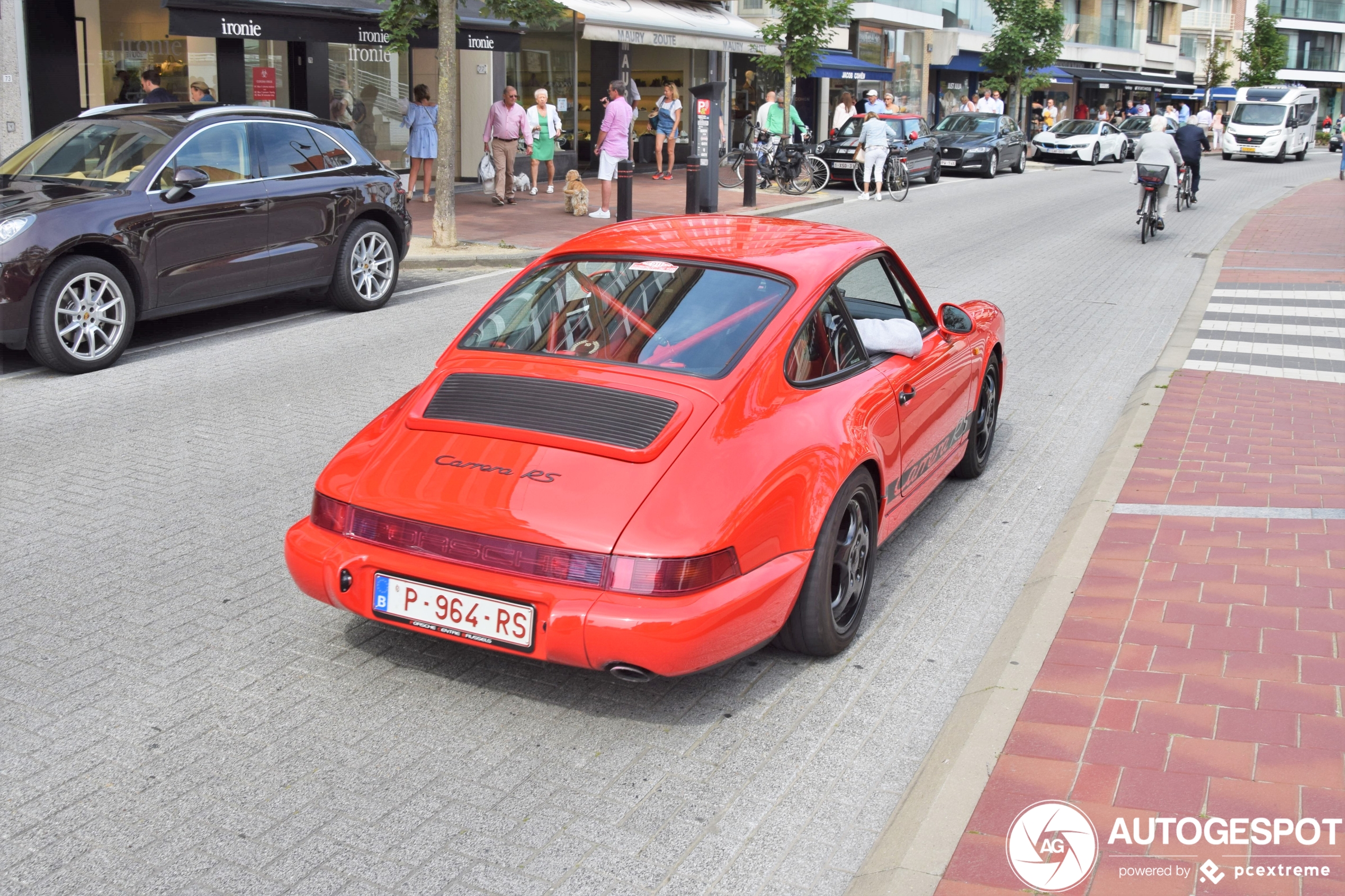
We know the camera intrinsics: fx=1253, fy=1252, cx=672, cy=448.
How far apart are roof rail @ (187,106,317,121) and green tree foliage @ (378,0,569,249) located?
3558mm

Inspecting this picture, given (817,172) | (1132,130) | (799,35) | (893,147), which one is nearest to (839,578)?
(817,172)

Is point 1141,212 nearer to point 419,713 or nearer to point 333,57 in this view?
point 333,57

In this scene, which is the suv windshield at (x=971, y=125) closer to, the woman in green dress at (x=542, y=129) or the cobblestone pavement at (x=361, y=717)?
the woman in green dress at (x=542, y=129)

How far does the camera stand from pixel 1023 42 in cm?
4256

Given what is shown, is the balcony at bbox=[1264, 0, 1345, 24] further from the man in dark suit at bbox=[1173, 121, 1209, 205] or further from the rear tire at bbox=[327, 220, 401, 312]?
the rear tire at bbox=[327, 220, 401, 312]

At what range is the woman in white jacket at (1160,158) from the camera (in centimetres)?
1756

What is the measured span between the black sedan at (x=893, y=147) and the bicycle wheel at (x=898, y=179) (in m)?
0.81

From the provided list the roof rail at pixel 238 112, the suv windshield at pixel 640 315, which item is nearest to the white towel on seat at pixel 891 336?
the suv windshield at pixel 640 315

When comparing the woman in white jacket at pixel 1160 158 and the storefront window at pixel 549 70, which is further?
the storefront window at pixel 549 70

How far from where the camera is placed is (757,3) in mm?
37500

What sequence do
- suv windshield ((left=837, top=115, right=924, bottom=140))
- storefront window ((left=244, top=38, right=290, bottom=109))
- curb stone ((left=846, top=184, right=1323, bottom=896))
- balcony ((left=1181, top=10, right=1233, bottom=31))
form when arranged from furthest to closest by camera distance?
balcony ((left=1181, top=10, right=1233, bottom=31)) < suv windshield ((left=837, top=115, right=924, bottom=140)) < storefront window ((left=244, top=38, right=290, bottom=109)) < curb stone ((left=846, top=184, right=1323, bottom=896))

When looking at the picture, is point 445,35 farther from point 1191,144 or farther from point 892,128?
point 892,128

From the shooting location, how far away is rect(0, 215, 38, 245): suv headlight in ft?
27.5

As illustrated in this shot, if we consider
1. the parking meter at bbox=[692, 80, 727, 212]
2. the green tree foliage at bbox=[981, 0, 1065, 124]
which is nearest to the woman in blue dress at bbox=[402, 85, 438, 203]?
the parking meter at bbox=[692, 80, 727, 212]
